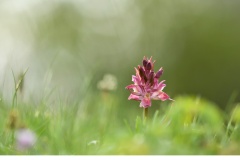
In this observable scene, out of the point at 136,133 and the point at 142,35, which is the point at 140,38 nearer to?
the point at 142,35

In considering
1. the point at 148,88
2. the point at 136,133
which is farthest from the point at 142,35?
the point at 136,133

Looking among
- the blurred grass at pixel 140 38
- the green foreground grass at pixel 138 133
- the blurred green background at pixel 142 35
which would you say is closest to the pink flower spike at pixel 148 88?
the green foreground grass at pixel 138 133

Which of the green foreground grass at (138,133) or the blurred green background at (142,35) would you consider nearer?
the green foreground grass at (138,133)

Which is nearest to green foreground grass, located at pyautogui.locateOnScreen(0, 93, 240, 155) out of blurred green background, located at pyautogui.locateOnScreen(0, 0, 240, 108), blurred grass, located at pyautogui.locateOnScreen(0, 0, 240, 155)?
blurred grass, located at pyautogui.locateOnScreen(0, 0, 240, 155)

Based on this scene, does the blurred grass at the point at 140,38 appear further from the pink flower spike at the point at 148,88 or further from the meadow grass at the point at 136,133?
the pink flower spike at the point at 148,88

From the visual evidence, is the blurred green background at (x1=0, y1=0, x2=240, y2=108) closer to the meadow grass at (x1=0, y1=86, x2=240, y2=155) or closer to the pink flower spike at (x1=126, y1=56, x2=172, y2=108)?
the meadow grass at (x1=0, y1=86, x2=240, y2=155)

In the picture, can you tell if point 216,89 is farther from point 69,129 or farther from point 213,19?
point 69,129

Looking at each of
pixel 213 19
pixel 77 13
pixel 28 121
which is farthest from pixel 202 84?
pixel 28 121
